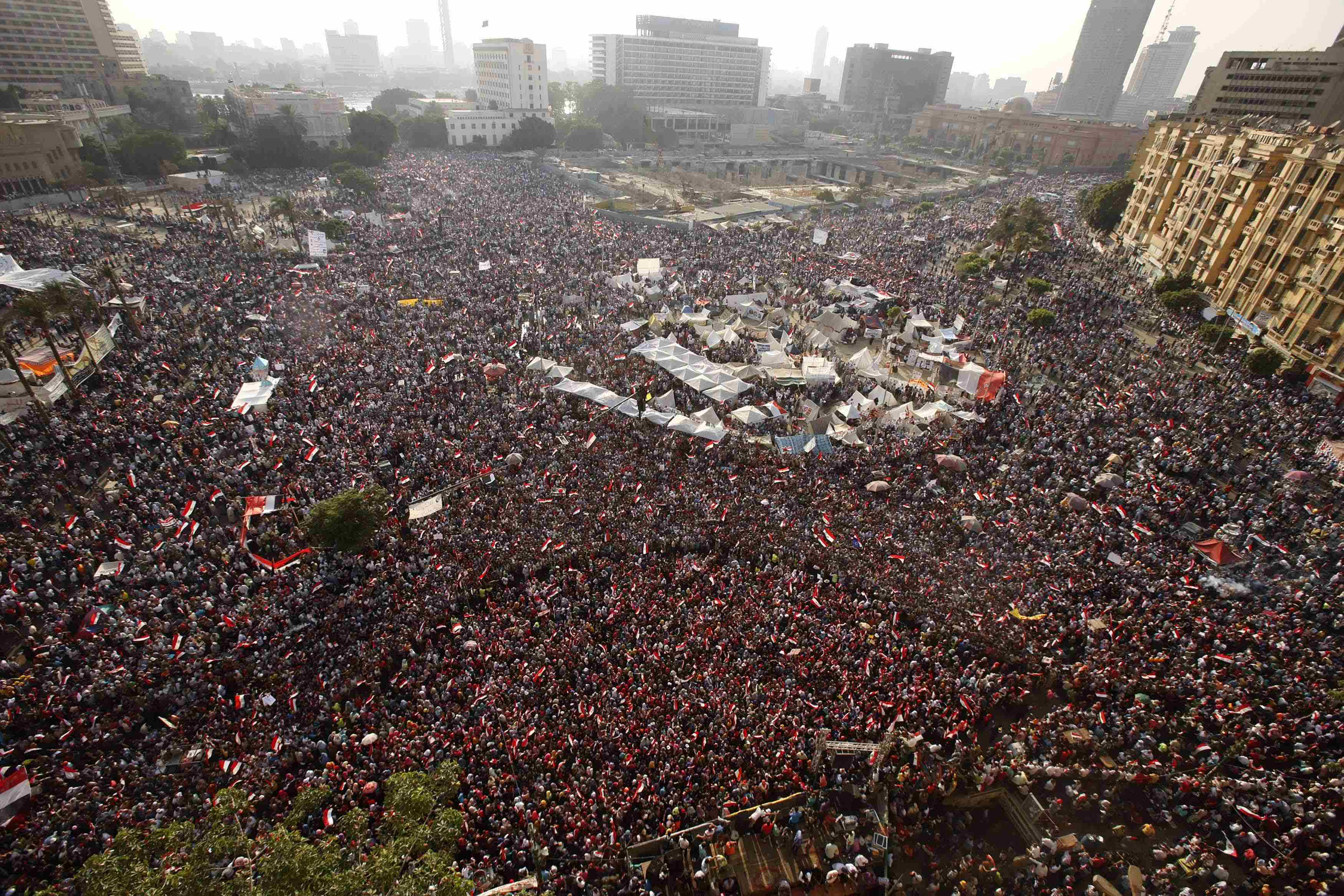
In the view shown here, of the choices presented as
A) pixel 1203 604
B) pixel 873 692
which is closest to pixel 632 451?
pixel 873 692

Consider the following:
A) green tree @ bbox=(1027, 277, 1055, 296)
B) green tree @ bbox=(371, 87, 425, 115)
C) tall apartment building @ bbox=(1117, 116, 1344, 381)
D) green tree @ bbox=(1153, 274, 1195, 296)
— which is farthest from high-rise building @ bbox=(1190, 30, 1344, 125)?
green tree @ bbox=(371, 87, 425, 115)

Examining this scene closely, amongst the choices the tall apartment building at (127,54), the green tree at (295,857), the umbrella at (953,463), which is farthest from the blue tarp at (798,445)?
the tall apartment building at (127,54)

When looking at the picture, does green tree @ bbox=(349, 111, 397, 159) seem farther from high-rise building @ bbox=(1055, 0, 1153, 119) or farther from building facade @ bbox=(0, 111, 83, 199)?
high-rise building @ bbox=(1055, 0, 1153, 119)

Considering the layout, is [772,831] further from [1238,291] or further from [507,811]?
[1238,291]

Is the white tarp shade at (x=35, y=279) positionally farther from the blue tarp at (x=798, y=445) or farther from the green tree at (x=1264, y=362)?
the green tree at (x=1264, y=362)

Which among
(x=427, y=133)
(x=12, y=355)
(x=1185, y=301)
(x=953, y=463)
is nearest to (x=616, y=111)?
(x=427, y=133)

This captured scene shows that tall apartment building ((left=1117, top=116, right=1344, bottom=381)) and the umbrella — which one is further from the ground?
tall apartment building ((left=1117, top=116, right=1344, bottom=381))
